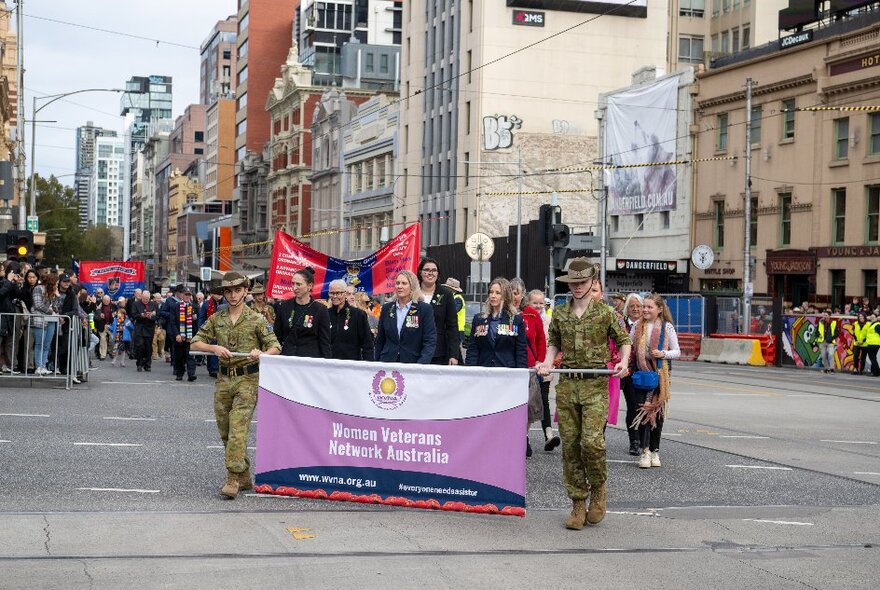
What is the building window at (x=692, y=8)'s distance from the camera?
76.1 m

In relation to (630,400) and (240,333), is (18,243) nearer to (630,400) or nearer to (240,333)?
(630,400)

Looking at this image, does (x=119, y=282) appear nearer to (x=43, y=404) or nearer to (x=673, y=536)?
(x=43, y=404)

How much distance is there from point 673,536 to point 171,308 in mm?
18717

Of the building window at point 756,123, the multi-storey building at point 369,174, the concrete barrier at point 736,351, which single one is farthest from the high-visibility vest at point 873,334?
the multi-storey building at point 369,174

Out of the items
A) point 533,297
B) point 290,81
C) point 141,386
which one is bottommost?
point 141,386

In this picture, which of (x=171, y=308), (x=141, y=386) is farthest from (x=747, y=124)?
(x=141, y=386)

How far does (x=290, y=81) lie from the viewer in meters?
103

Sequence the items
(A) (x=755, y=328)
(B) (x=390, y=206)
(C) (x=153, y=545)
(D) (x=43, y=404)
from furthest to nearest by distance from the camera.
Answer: (B) (x=390, y=206)
(A) (x=755, y=328)
(D) (x=43, y=404)
(C) (x=153, y=545)

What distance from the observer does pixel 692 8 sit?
76.5 metres

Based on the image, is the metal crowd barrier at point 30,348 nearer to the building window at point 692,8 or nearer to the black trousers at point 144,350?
the black trousers at point 144,350

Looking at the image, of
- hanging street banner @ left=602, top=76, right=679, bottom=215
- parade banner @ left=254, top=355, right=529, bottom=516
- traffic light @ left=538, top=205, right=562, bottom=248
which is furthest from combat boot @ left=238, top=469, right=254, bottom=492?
hanging street banner @ left=602, top=76, right=679, bottom=215

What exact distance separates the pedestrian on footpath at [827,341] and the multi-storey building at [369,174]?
140 ft

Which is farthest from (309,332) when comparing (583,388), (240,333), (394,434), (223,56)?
(223,56)

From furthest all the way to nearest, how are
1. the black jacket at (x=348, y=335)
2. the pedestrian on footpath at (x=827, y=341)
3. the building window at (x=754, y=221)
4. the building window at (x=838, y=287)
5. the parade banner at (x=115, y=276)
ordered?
the building window at (x=754, y=221) → the parade banner at (x=115, y=276) → the building window at (x=838, y=287) → the pedestrian on footpath at (x=827, y=341) → the black jacket at (x=348, y=335)
